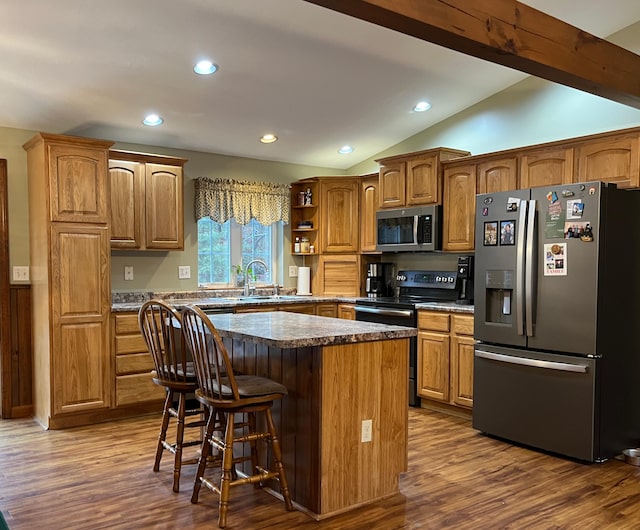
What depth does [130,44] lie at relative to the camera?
3.41 meters

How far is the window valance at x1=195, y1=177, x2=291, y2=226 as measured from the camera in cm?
532

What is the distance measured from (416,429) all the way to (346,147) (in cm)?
298

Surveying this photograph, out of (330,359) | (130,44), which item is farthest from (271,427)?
(130,44)

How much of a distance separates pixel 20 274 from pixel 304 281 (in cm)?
271

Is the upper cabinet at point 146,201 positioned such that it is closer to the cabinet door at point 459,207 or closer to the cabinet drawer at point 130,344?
the cabinet drawer at point 130,344

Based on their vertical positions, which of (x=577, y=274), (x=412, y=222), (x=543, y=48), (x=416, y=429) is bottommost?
(x=416, y=429)

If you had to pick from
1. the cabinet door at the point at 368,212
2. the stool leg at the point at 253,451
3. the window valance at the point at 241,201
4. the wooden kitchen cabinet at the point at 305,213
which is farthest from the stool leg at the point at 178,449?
the wooden kitchen cabinet at the point at 305,213

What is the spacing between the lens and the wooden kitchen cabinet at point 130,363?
14.1ft

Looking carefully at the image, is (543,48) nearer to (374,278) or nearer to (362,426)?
(362,426)

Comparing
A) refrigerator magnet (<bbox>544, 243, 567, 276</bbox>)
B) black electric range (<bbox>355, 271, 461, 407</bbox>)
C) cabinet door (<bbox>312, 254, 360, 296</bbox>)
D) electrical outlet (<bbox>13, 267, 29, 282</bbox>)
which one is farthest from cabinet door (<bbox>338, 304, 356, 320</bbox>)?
electrical outlet (<bbox>13, 267, 29, 282</bbox>)

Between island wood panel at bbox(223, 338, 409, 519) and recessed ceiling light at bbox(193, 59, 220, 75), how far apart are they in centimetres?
203

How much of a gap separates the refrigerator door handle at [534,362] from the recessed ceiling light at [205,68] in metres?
2.71

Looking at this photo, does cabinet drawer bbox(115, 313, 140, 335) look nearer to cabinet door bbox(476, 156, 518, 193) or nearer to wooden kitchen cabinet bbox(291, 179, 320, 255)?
wooden kitchen cabinet bbox(291, 179, 320, 255)

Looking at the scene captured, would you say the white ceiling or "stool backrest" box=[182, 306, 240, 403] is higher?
the white ceiling
